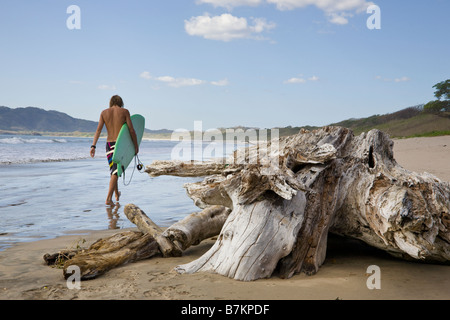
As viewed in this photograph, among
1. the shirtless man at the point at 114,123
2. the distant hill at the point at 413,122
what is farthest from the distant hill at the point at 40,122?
the shirtless man at the point at 114,123

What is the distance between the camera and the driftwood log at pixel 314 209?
324 centimetres

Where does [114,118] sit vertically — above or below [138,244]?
above

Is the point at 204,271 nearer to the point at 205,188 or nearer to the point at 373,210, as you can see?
the point at 205,188

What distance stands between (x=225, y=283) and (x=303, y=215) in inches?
36.3

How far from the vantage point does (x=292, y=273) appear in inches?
130

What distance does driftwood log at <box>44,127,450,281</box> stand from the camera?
128 inches

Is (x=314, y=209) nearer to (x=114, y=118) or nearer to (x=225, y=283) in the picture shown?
(x=225, y=283)

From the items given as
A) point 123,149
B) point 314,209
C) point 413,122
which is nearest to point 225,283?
point 314,209

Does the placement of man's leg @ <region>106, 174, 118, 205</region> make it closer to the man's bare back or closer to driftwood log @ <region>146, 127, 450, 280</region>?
the man's bare back

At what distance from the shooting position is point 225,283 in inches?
122

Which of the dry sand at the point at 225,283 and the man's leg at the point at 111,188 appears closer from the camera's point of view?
the dry sand at the point at 225,283

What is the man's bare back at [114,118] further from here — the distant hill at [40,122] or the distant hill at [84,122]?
the distant hill at [40,122]

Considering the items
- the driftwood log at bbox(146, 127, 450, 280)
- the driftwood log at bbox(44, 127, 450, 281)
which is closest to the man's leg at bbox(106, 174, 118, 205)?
the driftwood log at bbox(44, 127, 450, 281)

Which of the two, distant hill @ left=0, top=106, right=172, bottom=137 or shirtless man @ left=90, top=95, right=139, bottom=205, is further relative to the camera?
distant hill @ left=0, top=106, right=172, bottom=137
